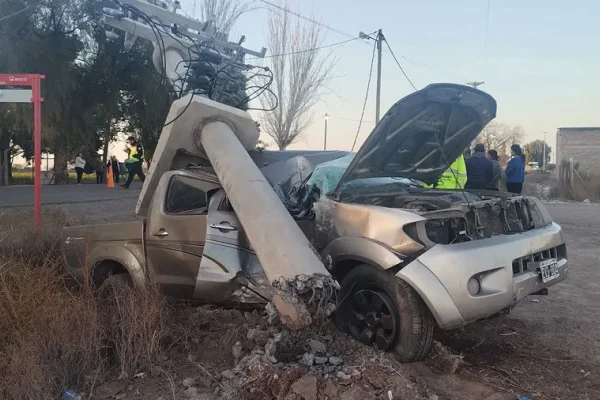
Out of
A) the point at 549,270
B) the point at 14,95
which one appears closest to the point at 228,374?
the point at 549,270

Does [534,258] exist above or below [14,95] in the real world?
below

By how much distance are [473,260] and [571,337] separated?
1.77m

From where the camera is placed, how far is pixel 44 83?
17.6 meters

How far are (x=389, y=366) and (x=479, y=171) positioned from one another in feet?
→ 20.3

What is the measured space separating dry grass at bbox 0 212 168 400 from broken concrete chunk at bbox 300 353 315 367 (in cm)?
119

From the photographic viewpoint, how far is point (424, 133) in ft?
17.2

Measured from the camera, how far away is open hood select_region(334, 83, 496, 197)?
4.56 meters

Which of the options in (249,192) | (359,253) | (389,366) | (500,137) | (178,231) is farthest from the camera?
(500,137)

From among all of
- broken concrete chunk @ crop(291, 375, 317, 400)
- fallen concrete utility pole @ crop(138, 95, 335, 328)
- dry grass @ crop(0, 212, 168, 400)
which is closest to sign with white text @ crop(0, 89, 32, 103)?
fallen concrete utility pole @ crop(138, 95, 335, 328)

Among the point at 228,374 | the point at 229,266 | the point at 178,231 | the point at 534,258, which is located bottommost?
the point at 228,374

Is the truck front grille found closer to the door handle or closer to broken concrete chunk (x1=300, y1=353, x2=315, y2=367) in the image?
broken concrete chunk (x1=300, y1=353, x2=315, y2=367)

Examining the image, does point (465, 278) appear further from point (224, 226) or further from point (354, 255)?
point (224, 226)

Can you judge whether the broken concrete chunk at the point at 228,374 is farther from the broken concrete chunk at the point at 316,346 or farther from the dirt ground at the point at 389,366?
the broken concrete chunk at the point at 316,346

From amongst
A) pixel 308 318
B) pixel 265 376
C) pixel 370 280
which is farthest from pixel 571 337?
pixel 265 376
